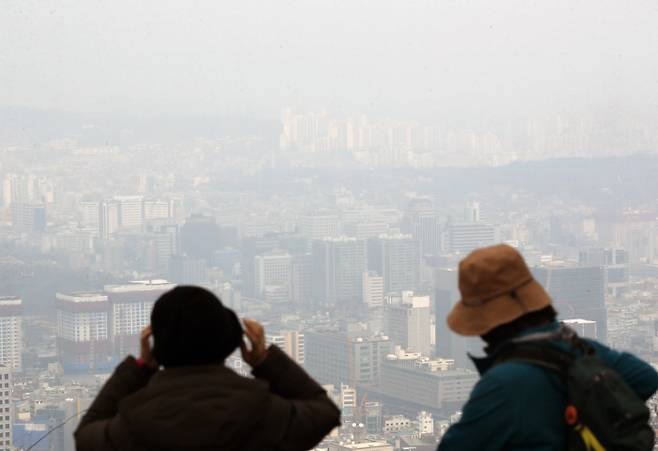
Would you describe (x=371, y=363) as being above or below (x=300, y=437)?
below

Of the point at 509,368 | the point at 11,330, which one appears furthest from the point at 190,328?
the point at 11,330

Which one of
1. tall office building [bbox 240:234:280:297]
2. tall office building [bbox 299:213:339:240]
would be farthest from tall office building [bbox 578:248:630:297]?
tall office building [bbox 299:213:339:240]

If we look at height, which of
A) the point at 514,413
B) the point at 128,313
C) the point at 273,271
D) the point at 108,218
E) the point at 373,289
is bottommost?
the point at 373,289

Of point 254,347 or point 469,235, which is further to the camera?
point 469,235

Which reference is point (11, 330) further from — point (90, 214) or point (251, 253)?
point (251, 253)

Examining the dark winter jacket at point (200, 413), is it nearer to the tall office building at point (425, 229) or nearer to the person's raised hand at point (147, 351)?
the person's raised hand at point (147, 351)

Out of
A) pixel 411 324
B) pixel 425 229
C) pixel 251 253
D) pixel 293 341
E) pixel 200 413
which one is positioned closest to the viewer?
pixel 200 413

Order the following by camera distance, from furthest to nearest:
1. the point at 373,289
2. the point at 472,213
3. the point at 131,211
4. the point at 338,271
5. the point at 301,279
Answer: the point at 472,213 → the point at 131,211 → the point at 338,271 → the point at 373,289 → the point at 301,279

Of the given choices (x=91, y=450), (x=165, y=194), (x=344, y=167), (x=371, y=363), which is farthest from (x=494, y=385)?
(x=344, y=167)

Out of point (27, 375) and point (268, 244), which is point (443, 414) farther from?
point (268, 244)
